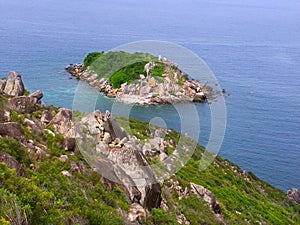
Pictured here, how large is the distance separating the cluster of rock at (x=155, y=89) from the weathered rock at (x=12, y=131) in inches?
2309

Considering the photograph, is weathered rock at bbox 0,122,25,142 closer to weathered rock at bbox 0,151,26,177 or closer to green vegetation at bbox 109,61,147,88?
weathered rock at bbox 0,151,26,177

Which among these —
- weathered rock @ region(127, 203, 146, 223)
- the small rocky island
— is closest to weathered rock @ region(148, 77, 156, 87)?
the small rocky island

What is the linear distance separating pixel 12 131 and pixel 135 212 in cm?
527

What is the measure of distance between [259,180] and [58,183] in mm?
34934

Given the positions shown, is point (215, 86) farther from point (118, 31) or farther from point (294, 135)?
point (118, 31)

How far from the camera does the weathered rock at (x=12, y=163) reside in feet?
33.3

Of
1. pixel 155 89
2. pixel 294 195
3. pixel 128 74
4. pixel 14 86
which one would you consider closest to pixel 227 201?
pixel 14 86

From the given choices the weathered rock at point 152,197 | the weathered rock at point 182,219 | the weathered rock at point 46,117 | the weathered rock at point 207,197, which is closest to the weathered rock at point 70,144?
the weathered rock at point 46,117

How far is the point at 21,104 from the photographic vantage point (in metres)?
18.8

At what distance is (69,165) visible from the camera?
1305cm

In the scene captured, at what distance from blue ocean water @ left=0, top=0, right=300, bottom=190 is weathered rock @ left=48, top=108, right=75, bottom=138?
32516mm

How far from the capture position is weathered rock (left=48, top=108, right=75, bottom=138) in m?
17.2

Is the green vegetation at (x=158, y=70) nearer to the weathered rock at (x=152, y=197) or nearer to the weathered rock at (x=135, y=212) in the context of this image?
the weathered rock at (x=152, y=197)

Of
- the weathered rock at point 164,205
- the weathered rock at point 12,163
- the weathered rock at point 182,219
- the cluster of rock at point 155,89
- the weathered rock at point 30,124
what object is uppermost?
the weathered rock at point 12,163
